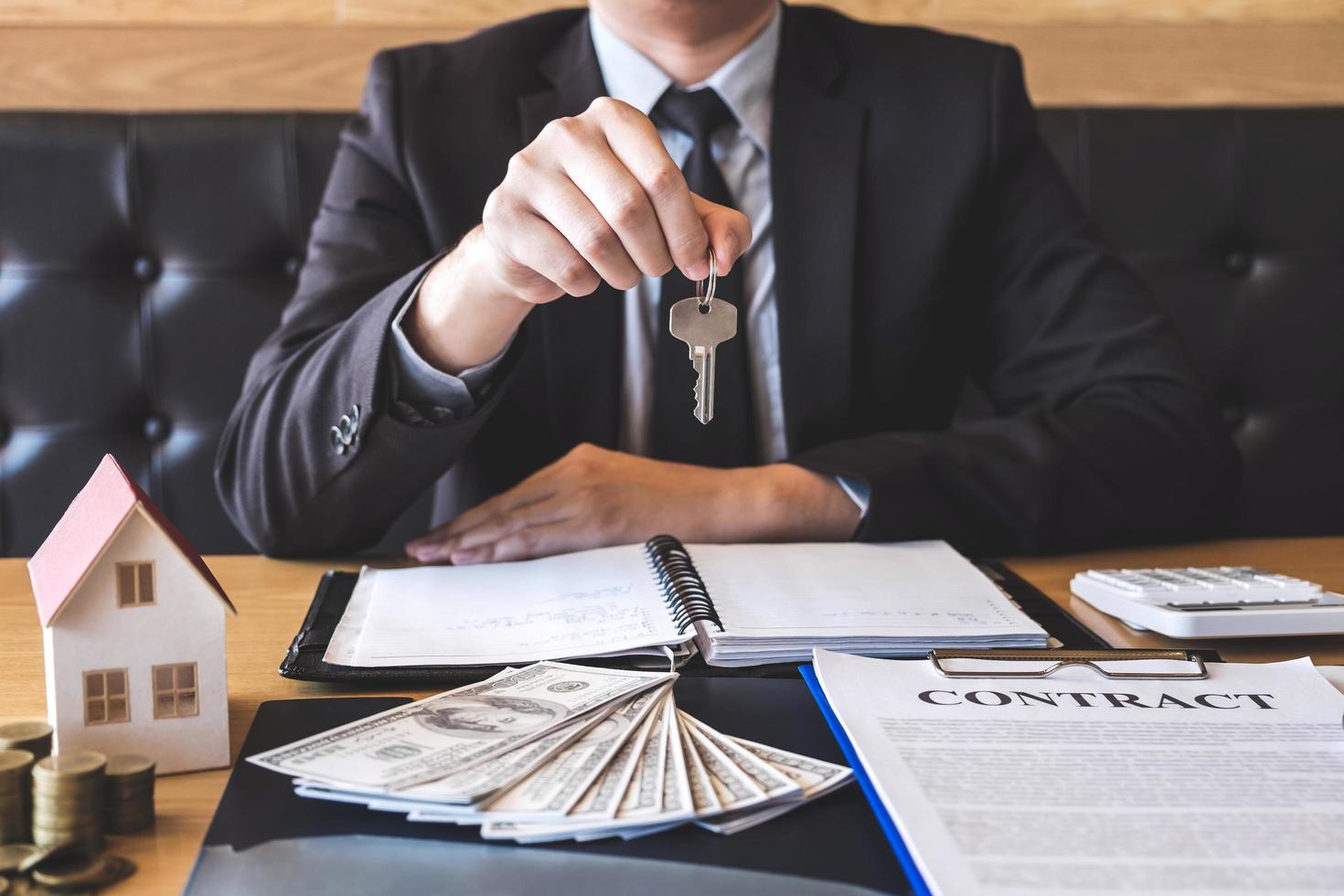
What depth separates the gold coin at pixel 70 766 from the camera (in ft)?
1.25

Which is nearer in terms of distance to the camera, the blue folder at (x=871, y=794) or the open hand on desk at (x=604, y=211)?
the blue folder at (x=871, y=794)

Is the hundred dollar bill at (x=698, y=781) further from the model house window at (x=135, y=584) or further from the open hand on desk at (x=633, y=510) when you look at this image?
the open hand on desk at (x=633, y=510)

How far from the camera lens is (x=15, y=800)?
39 centimetres

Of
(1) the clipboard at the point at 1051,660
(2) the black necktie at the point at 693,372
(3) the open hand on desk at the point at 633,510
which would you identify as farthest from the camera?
(2) the black necktie at the point at 693,372

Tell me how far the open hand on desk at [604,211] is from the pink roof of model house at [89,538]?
0.87 feet

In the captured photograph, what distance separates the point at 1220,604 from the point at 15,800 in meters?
0.61

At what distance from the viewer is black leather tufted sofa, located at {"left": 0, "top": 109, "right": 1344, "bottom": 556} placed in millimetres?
1244

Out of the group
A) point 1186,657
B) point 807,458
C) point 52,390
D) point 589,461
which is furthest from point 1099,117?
point 52,390

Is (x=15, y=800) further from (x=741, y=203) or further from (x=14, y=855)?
(x=741, y=203)

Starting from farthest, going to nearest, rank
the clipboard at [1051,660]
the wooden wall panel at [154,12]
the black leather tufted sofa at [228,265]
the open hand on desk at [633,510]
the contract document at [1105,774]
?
1. the wooden wall panel at [154,12]
2. the black leather tufted sofa at [228,265]
3. the open hand on desk at [633,510]
4. the clipboard at [1051,660]
5. the contract document at [1105,774]

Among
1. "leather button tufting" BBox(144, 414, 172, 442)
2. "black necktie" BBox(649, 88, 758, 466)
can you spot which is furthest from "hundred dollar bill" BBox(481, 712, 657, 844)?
"leather button tufting" BBox(144, 414, 172, 442)

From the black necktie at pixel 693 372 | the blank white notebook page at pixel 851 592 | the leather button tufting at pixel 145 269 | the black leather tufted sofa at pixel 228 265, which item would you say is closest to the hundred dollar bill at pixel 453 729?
the blank white notebook page at pixel 851 592

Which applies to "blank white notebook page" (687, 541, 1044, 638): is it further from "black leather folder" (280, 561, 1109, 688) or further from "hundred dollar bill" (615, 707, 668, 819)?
"hundred dollar bill" (615, 707, 668, 819)

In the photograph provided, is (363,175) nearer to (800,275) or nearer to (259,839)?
(800,275)
